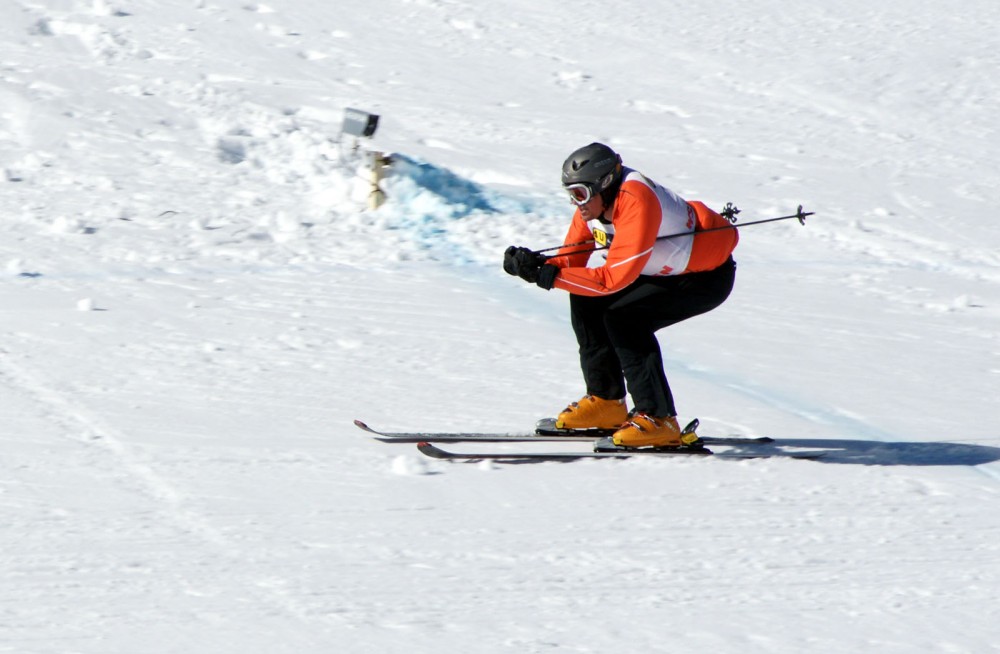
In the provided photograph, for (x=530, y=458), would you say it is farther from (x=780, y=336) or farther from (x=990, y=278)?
(x=990, y=278)

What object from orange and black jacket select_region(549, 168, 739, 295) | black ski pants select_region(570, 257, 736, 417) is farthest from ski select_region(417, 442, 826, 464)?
orange and black jacket select_region(549, 168, 739, 295)

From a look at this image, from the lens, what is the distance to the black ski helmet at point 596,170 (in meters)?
4.71

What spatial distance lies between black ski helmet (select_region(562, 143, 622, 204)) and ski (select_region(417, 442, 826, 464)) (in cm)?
100

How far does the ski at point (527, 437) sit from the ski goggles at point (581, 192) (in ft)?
3.13

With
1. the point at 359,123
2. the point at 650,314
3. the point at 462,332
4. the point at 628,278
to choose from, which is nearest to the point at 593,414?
the point at 650,314

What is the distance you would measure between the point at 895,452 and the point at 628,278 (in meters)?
1.45

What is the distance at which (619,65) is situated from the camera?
12.7 metres

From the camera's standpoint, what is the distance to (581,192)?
4.76 meters

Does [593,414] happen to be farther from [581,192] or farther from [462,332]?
[462,332]

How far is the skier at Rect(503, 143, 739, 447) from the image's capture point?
4699mm

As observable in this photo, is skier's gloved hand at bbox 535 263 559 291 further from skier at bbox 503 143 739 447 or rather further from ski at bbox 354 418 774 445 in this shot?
ski at bbox 354 418 774 445

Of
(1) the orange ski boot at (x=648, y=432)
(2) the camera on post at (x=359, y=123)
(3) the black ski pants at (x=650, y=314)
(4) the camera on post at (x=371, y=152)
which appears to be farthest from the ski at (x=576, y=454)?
(2) the camera on post at (x=359, y=123)

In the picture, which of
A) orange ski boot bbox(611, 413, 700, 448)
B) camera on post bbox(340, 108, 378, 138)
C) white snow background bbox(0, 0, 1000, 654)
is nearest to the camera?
white snow background bbox(0, 0, 1000, 654)

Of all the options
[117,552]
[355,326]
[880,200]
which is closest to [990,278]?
[880,200]
